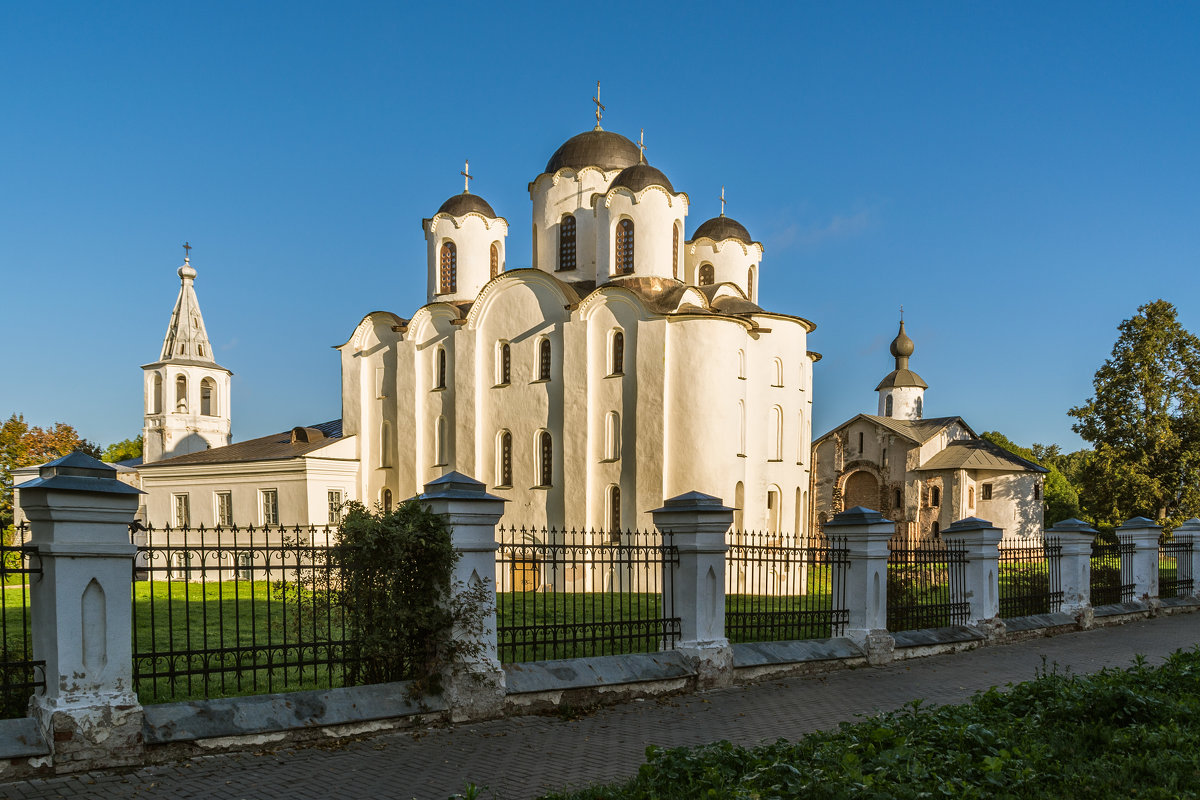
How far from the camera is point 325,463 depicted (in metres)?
32.6

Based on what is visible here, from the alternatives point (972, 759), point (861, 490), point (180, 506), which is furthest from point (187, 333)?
point (972, 759)

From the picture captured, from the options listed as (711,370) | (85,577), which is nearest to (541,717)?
(85,577)

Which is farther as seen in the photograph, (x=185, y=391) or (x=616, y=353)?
(x=185, y=391)

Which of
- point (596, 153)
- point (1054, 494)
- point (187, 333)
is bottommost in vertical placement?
point (1054, 494)

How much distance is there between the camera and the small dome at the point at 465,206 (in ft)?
114

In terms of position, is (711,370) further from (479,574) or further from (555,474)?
(479,574)

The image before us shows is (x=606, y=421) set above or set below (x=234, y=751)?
above

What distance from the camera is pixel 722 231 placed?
3506cm

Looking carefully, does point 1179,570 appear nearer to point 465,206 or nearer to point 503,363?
point 503,363

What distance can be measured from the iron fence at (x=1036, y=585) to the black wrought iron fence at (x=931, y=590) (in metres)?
1.38

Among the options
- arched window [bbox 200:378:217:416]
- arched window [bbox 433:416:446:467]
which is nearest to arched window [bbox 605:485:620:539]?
arched window [bbox 433:416:446:467]

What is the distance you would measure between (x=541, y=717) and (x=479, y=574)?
51.8 inches

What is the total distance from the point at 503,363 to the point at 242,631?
707 inches

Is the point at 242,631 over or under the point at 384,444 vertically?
under
